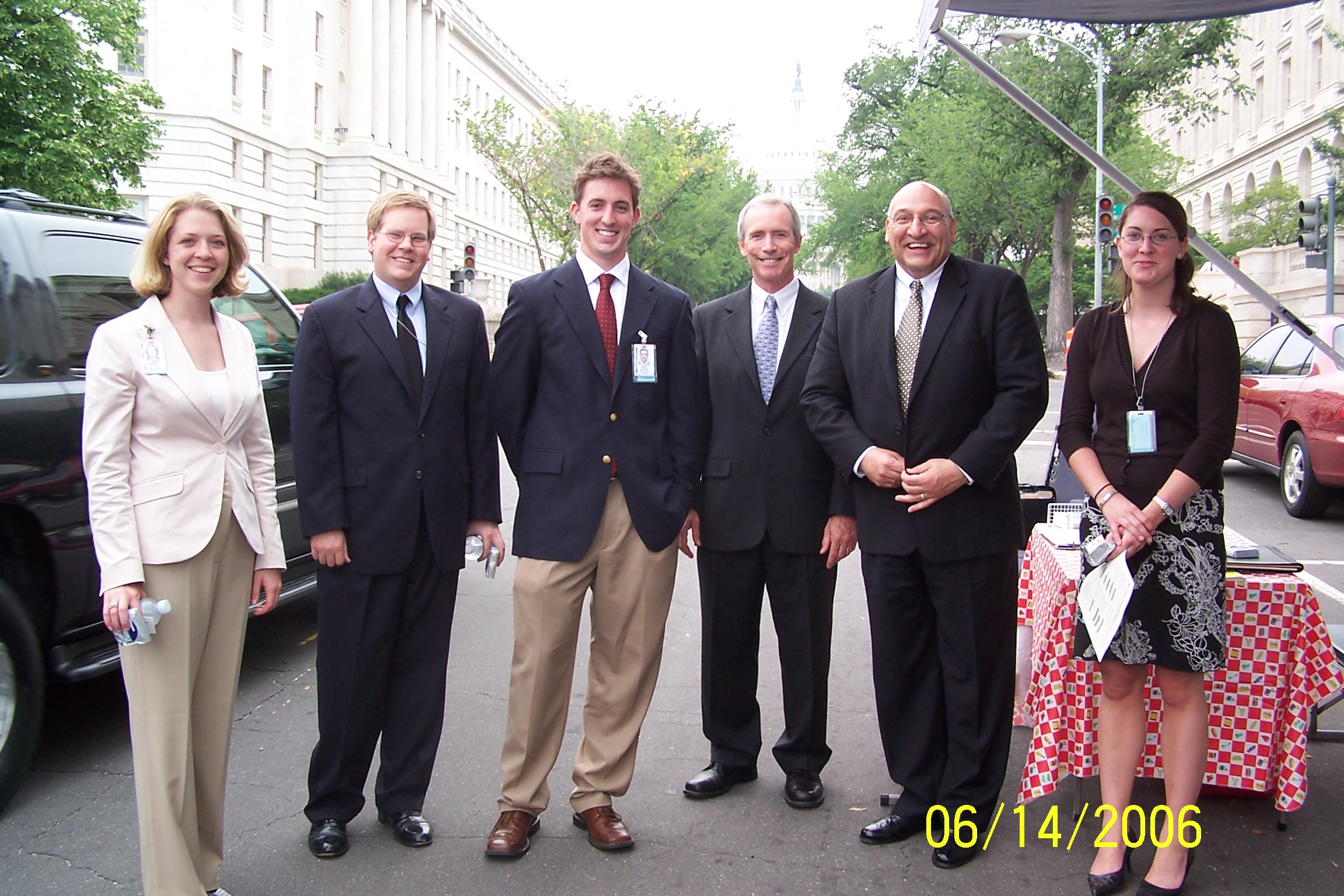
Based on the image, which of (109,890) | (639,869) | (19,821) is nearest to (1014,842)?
(639,869)

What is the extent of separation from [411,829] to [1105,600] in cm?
240

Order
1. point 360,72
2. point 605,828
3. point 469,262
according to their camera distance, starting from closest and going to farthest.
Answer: point 605,828 < point 469,262 < point 360,72

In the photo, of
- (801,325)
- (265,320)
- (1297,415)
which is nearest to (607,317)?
(801,325)

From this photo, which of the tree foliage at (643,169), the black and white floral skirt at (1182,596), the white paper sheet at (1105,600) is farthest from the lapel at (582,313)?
the tree foliage at (643,169)

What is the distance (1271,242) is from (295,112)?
4354 centimetres

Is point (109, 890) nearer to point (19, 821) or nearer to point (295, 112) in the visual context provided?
point (19, 821)

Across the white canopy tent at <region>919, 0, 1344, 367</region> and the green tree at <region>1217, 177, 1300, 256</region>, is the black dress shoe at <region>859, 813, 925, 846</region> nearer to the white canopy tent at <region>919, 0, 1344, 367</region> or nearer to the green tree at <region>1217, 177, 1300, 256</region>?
the white canopy tent at <region>919, 0, 1344, 367</region>

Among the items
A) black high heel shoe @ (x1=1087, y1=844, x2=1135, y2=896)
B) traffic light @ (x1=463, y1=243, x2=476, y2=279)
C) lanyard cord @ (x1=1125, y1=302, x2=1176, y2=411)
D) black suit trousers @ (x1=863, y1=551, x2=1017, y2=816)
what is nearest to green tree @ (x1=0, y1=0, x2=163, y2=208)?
traffic light @ (x1=463, y1=243, x2=476, y2=279)

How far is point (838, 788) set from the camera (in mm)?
4062

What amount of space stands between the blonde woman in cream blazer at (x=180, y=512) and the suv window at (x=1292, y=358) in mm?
10292

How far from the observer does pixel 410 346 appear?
3.67m

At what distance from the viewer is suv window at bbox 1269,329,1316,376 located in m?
10.4

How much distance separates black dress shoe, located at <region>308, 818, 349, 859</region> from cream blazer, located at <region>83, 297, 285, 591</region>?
1.01 meters

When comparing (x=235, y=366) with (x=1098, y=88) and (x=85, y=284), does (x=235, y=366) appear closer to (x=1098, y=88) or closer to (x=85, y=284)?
(x=85, y=284)
